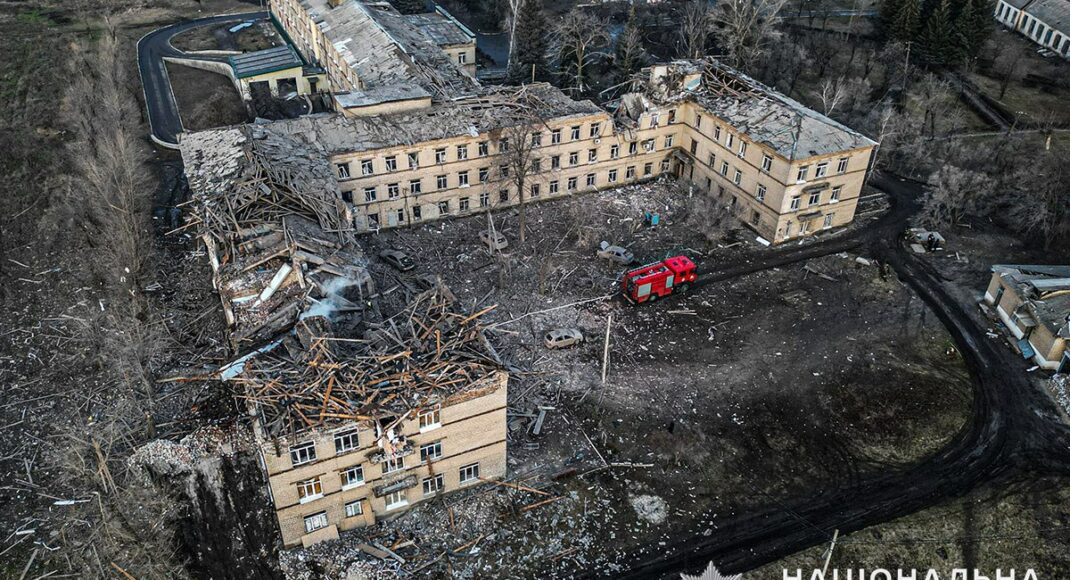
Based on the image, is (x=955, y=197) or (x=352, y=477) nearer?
(x=352, y=477)

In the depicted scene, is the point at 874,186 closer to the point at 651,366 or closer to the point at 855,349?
the point at 855,349

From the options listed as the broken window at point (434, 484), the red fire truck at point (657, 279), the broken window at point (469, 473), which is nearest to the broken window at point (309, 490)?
the broken window at point (434, 484)

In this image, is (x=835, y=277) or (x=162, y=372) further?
(x=835, y=277)

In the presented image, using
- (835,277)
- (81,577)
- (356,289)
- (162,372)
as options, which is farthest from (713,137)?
(81,577)

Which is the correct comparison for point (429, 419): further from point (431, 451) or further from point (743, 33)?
point (743, 33)

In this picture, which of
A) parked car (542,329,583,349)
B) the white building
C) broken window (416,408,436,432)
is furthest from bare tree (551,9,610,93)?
the white building

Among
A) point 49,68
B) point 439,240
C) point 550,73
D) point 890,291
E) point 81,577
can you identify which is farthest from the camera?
point 49,68

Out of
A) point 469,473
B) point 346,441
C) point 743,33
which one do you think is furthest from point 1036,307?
point 346,441
